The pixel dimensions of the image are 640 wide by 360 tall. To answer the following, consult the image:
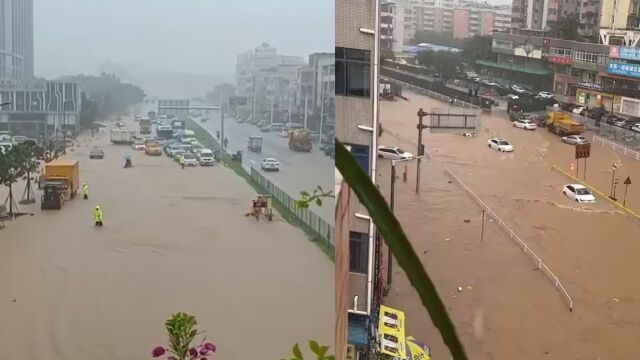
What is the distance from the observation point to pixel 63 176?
131 centimetres

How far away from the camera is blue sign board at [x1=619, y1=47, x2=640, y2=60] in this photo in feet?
5.20

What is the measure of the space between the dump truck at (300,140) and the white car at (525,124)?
1.92ft

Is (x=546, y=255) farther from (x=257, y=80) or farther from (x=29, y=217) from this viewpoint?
(x=29, y=217)

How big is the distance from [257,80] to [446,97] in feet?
1.83

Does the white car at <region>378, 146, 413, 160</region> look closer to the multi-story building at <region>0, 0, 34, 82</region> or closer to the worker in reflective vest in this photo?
the worker in reflective vest

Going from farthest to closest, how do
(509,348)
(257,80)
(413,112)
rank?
(413,112) < (509,348) < (257,80)

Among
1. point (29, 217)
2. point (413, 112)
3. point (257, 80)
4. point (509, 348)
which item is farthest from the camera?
point (413, 112)

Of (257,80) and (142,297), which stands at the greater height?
(257,80)

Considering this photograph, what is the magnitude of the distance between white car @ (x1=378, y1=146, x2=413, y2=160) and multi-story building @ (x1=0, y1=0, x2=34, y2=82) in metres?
0.85

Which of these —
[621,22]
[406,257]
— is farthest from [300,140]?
[406,257]

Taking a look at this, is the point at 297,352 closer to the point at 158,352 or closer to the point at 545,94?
the point at 158,352

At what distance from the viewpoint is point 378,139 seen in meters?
1.70

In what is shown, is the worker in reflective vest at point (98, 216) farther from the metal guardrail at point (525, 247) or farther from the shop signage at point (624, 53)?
the shop signage at point (624, 53)

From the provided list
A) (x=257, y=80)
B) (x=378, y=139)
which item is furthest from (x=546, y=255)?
(x=257, y=80)
